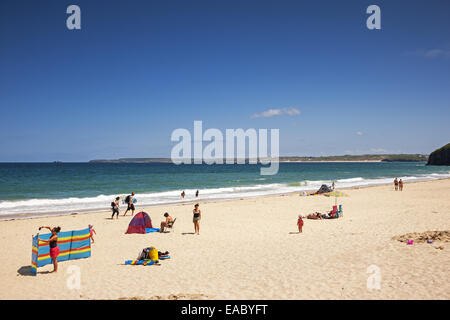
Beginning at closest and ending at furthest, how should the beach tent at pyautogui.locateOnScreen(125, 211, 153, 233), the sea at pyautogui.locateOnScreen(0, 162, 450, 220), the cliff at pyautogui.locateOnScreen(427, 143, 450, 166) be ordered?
the beach tent at pyautogui.locateOnScreen(125, 211, 153, 233) < the sea at pyautogui.locateOnScreen(0, 162, 450, 220) < the cliff at pyautogui.locateOnScreen(427, 143, 450, 166)

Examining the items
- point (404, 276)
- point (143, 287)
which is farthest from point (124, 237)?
point (404, 276)

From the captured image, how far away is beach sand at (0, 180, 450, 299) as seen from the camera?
7543mm

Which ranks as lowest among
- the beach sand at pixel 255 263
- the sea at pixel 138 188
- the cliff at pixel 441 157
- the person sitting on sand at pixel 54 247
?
the sea at pixel 138 188

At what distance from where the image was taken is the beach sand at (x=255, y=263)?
7.54 meters

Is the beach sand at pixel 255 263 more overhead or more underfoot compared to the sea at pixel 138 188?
A: more overhead

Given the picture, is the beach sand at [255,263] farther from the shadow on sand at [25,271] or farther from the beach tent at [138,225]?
the beach tent at [138,225]

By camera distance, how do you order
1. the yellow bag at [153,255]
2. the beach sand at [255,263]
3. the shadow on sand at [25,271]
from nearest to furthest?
the beach sand at [255,263]
the shadow on sand at [25,271]
the yellow bag at [153,255]

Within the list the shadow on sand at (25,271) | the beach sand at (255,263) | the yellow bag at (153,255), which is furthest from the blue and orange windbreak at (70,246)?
the yellow bag at (153,255)

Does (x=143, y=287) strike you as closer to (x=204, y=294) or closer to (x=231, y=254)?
(x=204, y=294)

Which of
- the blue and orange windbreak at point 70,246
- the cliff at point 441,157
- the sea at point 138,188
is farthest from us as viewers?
the cliff at point 441,157

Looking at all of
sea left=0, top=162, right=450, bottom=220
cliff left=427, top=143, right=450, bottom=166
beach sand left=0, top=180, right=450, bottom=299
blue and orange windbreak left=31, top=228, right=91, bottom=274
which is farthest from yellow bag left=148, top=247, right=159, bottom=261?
cliff left=427, top=143, right=450, bottom=166

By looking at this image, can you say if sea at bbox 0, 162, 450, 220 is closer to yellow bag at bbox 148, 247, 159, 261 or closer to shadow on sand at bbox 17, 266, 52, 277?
shadow on sand at bbox 17, 266, 52, 277

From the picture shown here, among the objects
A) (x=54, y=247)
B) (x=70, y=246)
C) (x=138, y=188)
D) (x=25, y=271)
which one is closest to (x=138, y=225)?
(x=70, y=246)

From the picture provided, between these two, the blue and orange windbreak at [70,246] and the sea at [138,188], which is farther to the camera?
the sea at [138,188]
